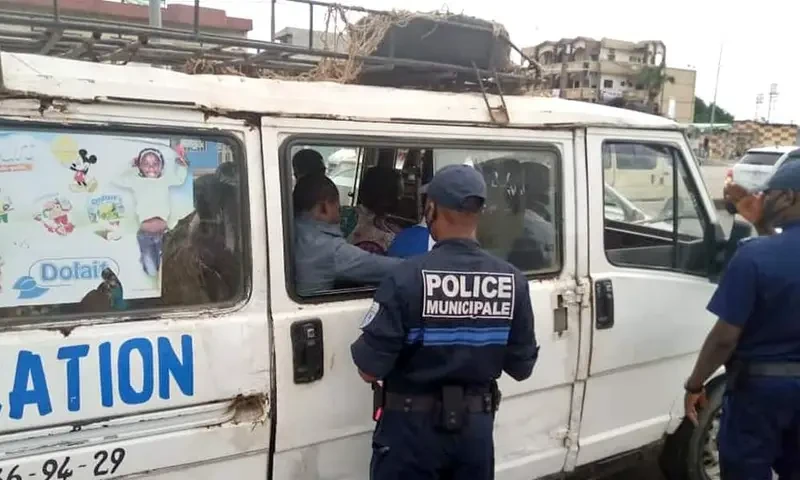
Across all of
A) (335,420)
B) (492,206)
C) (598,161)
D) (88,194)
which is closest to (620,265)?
(598,161)

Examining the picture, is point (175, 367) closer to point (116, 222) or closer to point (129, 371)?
point (129, 371)

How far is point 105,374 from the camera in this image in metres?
2.09

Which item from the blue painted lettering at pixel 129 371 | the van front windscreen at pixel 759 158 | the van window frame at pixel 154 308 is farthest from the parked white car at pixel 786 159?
the van front windscreen at pixel 759 158

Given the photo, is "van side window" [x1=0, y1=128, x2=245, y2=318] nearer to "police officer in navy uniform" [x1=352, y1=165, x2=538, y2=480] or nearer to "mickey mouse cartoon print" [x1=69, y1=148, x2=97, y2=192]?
"mickey mouse cartoon print" [x1=69, y1=148, x2=97, y2=192]

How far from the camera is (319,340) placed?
8.12 feet

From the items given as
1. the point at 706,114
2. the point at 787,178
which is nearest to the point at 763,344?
the point at 787,178

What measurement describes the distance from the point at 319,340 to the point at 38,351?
860 millimetres

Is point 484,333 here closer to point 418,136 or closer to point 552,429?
point 418,136

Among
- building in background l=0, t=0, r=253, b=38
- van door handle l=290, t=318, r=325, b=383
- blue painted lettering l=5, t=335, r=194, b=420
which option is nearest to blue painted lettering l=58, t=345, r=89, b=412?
blue painted lettering l=5, t=335, r=194, b=420

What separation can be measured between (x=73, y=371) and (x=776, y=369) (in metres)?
2.47

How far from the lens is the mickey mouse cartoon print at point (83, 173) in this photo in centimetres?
206

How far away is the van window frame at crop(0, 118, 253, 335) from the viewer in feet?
6.56

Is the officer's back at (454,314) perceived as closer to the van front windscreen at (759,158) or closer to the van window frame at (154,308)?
the van window frame at (154,308)

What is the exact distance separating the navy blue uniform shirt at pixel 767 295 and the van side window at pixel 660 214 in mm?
639
